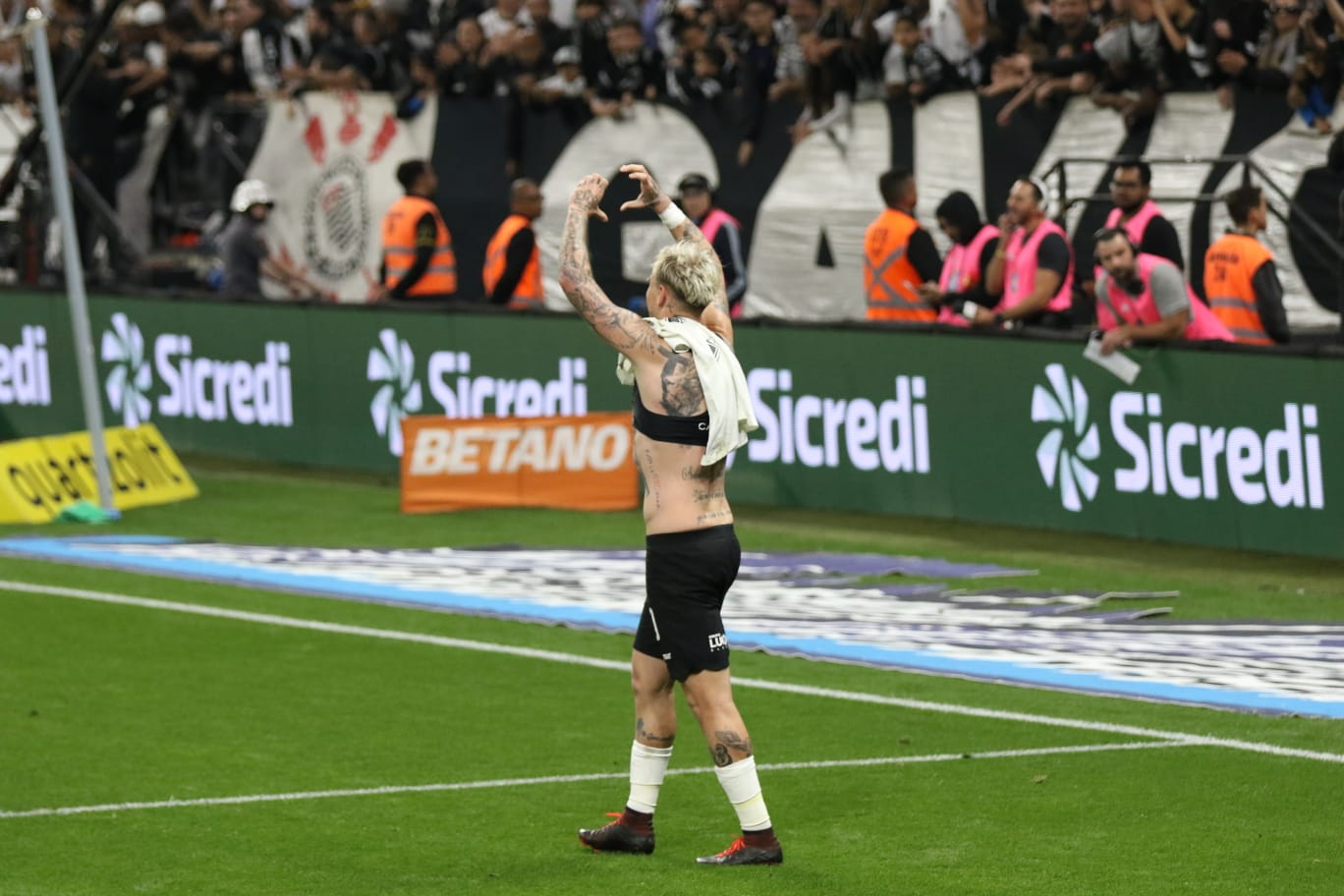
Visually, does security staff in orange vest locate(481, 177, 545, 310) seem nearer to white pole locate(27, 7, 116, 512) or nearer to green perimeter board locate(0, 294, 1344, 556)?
green perimeter board locate(0, 294, 1344, 556)

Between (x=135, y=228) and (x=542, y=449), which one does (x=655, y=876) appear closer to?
(x=542, y=449)

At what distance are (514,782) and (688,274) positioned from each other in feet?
8.33

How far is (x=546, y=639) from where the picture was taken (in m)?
13.3

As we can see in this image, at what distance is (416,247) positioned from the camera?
2228cm

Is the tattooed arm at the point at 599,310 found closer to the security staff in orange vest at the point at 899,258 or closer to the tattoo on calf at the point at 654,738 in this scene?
the tattoo on calf at the point at 654,738

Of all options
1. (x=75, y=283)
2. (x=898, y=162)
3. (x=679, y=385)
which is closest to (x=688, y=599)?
(x=679, y=385)

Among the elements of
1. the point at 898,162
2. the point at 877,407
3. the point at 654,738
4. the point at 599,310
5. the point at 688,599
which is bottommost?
the point at 877,407

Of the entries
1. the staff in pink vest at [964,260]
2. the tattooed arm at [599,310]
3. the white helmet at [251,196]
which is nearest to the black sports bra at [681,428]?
the tattooed arm at [599,310]

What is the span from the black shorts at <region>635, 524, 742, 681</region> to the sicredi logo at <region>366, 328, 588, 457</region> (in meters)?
11.4

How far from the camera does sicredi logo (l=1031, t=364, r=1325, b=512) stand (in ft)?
50.1

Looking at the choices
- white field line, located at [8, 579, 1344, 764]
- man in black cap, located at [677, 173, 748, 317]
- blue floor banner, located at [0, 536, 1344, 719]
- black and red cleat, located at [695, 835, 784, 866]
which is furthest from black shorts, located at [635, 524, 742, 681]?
man in black cap, located at [677, 173, 748, 317]

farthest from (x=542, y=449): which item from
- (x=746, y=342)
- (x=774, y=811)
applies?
(x=774, y=811)

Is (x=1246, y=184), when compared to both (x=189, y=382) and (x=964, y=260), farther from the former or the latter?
(x=189, y=382)

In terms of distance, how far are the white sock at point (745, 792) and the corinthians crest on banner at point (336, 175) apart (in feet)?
61.6
